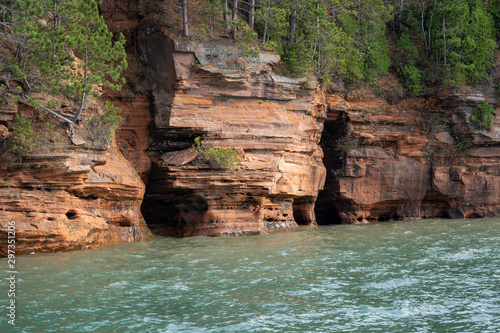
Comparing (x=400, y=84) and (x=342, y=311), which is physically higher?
(x=400, y=84)

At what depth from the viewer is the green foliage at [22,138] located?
1580 cm

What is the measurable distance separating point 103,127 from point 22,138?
11.0 ft

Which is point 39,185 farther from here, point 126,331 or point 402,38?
point 402,38

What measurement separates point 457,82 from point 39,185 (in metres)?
23.8

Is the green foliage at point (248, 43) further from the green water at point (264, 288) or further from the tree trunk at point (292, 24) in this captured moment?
the green water at point (264, 288)

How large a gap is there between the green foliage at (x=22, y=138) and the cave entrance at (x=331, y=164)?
1670cm

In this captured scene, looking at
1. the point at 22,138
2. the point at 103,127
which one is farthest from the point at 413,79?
the point at 22,138

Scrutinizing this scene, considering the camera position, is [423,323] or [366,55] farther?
[366,55]

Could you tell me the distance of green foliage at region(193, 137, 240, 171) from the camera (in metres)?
20.5

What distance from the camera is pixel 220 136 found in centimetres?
2148

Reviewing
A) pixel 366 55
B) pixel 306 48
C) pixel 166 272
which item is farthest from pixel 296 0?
pixel 166 272

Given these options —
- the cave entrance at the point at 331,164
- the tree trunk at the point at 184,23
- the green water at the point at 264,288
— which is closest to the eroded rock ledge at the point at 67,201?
the green water at the point at 264,288

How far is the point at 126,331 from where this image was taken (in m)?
8.24

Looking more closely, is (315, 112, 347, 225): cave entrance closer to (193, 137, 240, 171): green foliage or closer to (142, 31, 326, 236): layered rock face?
(142, 31, 326, 236): layered rock face
